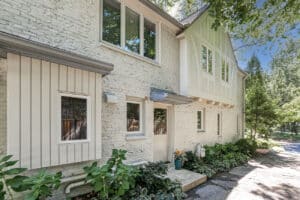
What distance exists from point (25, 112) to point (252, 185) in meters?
6.83

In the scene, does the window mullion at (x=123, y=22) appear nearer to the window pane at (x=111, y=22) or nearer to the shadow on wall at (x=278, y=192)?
the window pane at (x=111, y=22)

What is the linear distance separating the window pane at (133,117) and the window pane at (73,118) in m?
1.92

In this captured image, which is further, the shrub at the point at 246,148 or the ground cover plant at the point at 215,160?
the shrub at the point at 246,148

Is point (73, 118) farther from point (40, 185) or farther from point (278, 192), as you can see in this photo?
point (278, 192)

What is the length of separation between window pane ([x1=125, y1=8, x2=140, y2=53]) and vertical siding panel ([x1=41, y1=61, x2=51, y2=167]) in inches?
116

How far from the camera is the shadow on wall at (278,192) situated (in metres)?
5.72

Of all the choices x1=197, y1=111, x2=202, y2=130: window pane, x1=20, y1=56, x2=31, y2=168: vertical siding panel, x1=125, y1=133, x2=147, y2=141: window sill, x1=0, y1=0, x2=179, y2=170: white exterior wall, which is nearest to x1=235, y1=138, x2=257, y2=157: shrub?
x1=197, y1=111, x2=202, y2=130: window pane

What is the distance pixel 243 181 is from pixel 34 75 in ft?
23.3

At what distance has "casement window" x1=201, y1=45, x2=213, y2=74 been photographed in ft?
31.8

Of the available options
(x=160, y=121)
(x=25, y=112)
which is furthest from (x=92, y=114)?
(x=160, y=121)

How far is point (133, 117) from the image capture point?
6625mm

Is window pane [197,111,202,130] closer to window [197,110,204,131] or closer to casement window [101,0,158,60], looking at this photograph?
window [197,110,204,131]

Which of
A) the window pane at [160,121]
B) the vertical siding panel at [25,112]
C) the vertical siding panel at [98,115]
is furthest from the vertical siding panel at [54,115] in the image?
the window pane at [160,121]

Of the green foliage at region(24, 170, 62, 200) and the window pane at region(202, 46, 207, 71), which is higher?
the window pane at region(202, 46, 207, 71)
